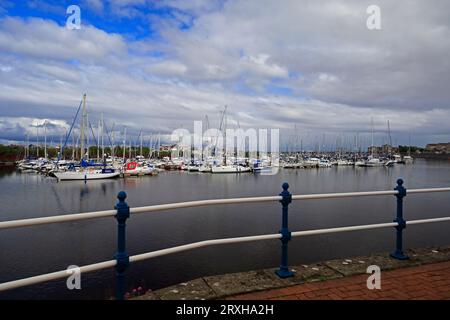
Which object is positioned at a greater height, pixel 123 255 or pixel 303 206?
pixel 123 255

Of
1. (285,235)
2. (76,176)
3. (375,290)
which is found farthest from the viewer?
(76,176)

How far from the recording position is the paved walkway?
3148mm

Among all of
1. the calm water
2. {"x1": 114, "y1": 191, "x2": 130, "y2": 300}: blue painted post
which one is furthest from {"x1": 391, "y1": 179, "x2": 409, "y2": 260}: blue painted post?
the calm water

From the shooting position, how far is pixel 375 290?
3287 mm

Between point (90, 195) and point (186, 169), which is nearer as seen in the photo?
point (90, 195)

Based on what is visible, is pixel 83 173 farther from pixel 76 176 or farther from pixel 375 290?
pixel 375 290

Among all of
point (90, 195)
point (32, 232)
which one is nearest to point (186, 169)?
point (90, 195)

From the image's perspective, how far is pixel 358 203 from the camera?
24.8 metres

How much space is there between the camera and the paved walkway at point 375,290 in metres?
3.15

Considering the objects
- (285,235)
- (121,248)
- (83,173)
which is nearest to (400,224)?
(285,235)

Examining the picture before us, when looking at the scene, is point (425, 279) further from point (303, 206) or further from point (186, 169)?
point (186, 169)
